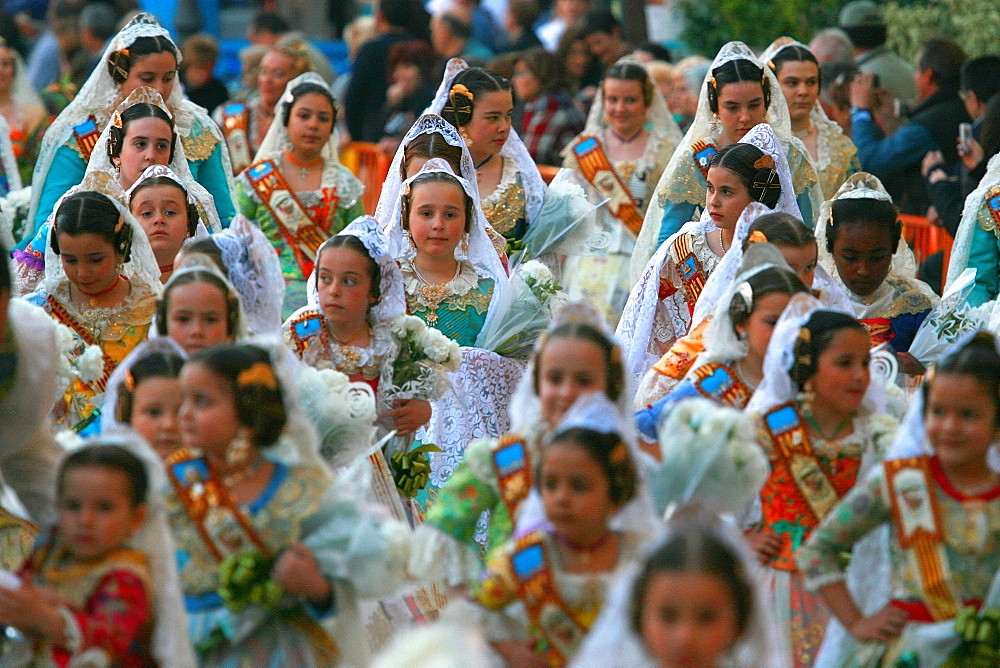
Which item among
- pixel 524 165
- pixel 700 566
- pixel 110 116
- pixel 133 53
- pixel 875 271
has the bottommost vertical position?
pixel 700 566

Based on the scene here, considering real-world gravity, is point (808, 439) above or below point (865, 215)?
below

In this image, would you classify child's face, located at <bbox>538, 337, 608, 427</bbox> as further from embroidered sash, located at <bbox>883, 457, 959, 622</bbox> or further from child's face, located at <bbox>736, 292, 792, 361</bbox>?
child's face, located at <bbox>736, 292, 792, 361</bbox>

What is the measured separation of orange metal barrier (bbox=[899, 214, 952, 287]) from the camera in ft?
31.2

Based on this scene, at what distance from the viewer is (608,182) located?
32.9 feet

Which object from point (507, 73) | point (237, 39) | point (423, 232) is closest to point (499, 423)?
point (423, 232)

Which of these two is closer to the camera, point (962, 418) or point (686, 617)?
point (686, 617)

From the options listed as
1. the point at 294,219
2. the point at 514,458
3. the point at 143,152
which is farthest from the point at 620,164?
the point at 514,458

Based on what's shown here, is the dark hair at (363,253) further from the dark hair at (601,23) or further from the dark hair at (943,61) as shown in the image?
the dark hair at (601,23)

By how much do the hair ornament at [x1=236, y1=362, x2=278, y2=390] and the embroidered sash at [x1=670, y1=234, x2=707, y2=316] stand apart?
3080 mm

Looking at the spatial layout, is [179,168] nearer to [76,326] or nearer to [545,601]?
[76,326]

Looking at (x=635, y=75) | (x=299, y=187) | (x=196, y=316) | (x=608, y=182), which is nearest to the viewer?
(x=196, y=316)

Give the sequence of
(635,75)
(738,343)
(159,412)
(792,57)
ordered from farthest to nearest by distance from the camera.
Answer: (635,75) → (792,57) → (738,343) → (159,412)

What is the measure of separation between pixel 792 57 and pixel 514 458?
5.50 m

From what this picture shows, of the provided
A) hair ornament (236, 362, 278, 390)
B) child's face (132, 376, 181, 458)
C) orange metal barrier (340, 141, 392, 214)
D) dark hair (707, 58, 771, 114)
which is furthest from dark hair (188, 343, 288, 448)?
orange metal barrier (340, 141, 392, 214)
